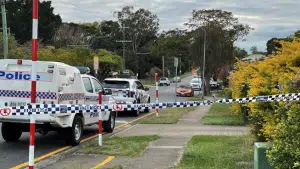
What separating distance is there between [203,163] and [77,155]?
2996mm

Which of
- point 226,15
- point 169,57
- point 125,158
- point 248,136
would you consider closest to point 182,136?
point 248,136

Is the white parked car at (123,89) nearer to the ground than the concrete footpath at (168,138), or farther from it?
farther from it

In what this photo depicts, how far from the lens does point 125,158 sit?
9.02 m

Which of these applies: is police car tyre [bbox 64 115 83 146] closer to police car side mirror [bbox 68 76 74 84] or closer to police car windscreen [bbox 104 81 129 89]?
police car side mirror [bbox 68 76 74 84]

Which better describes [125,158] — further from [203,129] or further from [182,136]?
[203,129]

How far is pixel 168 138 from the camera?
39.1 feet

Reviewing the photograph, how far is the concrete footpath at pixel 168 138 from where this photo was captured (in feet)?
27.7

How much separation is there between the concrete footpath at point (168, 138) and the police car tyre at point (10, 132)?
10.3 feet

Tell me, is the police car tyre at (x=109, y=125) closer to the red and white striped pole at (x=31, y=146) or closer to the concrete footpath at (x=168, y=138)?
the concrete footpath at (x=168, y=138)

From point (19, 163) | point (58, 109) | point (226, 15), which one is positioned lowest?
point (19, 163)

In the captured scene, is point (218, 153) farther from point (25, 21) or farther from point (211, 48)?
point (25, 21)

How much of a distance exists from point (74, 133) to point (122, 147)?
5.11 feet

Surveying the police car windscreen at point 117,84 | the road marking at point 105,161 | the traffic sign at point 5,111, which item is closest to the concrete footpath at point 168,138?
the road marking at point 105,161

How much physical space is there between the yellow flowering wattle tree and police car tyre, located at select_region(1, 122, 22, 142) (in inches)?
245
